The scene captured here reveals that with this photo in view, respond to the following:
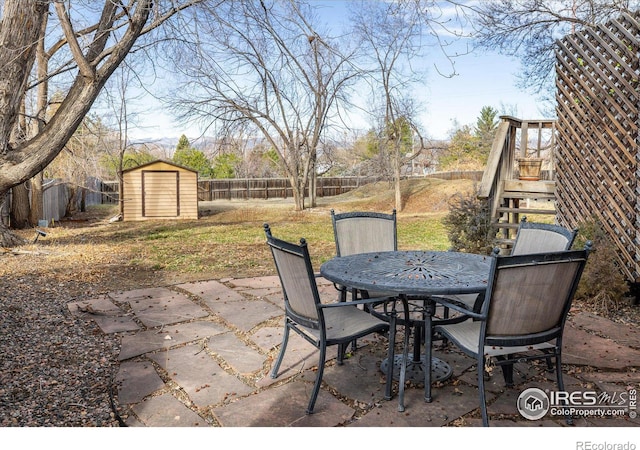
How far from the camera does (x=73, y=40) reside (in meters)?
3.80

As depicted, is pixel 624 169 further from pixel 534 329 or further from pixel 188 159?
pixel 188 159

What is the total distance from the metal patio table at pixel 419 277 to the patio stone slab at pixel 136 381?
0.96 m

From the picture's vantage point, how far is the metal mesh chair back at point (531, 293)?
1.77 m

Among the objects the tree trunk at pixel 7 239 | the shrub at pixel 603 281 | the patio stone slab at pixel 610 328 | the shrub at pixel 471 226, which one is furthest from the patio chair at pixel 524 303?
the tree trunk at pixel 7 239

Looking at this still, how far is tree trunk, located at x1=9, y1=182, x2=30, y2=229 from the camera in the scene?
9250 millimetres

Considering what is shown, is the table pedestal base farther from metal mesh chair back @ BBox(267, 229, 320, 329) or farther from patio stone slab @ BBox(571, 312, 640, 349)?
patio stone slab @ BBox(571, 312, 640, 349)

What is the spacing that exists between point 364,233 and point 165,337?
146 centimetres

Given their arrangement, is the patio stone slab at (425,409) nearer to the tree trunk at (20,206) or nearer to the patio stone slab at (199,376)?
the patio stone slab at (199,376)

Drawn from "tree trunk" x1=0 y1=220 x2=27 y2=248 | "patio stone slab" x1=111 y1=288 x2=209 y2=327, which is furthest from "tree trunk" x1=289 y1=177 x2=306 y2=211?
"patio stone slab" x1=111 y1=288 x2=209 y2=327

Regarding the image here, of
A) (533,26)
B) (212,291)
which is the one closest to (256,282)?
(212,291)

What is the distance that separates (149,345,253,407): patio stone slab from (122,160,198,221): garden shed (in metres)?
10.5

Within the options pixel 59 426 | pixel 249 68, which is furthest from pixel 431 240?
pixel 249 68

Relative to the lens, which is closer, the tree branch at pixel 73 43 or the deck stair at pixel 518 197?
the tree branch at pixel 73 43

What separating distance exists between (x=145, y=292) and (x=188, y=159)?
740 inches
